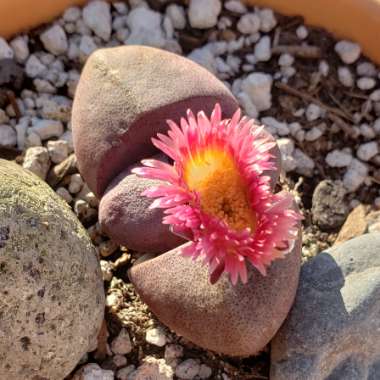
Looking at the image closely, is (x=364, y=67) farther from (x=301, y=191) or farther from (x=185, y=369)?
(x=185, y=369)

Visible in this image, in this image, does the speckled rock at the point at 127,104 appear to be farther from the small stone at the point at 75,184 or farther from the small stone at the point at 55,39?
the small stone at the point at 55,39

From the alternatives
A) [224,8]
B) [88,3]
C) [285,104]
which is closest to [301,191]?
[285,104]

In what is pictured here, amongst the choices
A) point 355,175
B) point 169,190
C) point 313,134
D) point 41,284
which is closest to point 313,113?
point 313,134

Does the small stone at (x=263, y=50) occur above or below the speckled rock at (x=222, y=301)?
above

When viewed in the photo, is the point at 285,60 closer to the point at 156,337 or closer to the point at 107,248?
the point at 107,248

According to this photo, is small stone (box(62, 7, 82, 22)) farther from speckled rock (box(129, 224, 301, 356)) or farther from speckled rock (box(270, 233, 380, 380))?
speckled rock (box(270, 233, 380, 380))

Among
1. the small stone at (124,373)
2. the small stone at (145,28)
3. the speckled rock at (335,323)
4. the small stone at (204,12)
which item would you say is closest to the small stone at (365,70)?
the small stone at (204,12)
